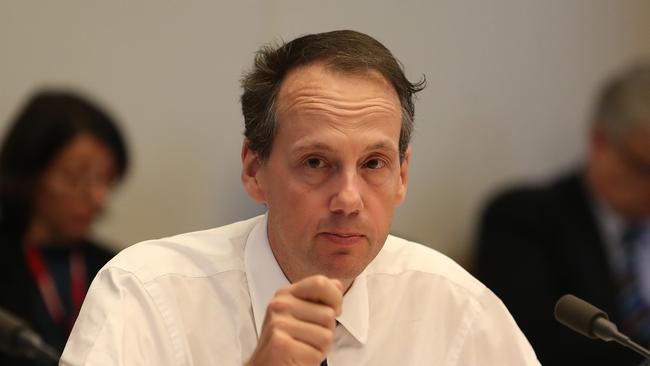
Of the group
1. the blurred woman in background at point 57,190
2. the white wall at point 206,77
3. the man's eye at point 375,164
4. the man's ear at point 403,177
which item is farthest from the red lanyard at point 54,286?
the man's eye at point 375,164

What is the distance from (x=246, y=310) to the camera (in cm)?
195

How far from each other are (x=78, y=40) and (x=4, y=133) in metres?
0.38

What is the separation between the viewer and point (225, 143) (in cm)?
361

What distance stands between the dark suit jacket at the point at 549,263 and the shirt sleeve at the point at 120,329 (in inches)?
79.0

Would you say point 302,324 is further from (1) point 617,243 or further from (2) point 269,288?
(1) point 617,243

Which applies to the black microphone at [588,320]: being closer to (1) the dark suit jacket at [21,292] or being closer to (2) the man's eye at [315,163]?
(2) the man's eye at [315,163]

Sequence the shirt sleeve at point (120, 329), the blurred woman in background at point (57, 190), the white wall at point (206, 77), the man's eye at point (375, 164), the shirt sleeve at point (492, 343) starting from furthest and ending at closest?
the white wall at point (206, 77) → the blurred woman in background at point (57, 190) → the shirt sleeve at point (492, 343) → the man's eye at point (375, 164) → the shirt sleeve at point (120, 329)

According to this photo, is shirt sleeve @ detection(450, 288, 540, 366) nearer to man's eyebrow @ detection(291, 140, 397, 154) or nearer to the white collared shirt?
man's eyebrow @ detection(291, 140, 397, 154)

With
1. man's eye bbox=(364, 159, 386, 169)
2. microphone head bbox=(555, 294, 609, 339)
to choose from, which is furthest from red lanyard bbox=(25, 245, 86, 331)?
microphone head bbox=(555, 294, 609, 339)

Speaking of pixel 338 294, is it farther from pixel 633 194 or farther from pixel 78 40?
pixel 633 194

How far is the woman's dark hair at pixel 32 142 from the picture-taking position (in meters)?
3.40

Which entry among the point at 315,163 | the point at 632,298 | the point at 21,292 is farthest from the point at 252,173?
the point at 632,298

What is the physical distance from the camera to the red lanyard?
331cm

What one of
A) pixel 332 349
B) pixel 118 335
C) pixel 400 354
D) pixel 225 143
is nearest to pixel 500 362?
pixel 400 354
